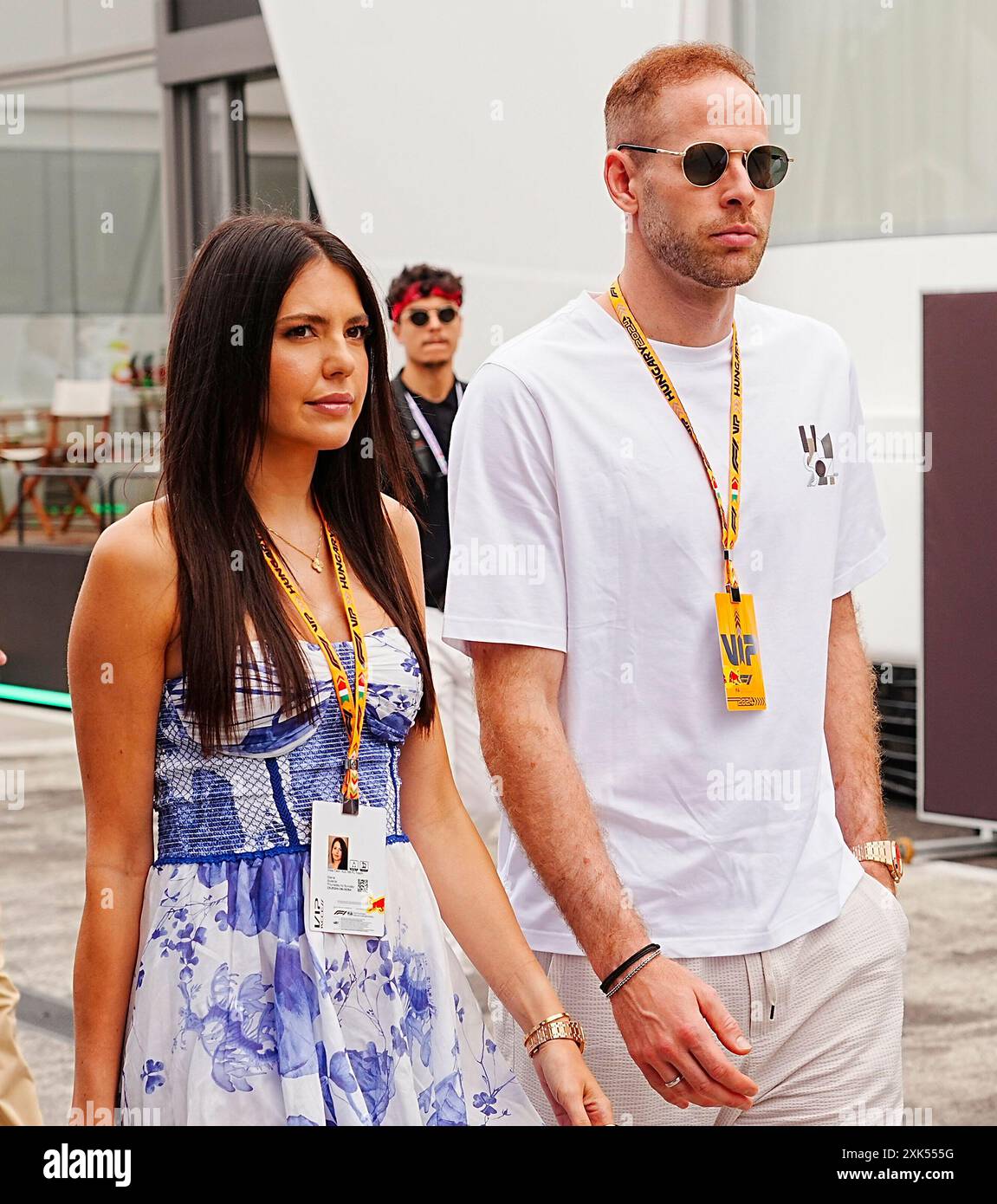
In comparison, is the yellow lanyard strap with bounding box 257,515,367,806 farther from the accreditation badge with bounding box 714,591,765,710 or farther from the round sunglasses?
the round sunglasses

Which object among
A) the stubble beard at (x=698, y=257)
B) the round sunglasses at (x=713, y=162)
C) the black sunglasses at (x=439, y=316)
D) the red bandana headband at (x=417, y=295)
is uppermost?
the red bandana headband at (x=417, y=295)

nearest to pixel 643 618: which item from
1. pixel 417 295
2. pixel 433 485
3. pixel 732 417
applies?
pixel 732 417

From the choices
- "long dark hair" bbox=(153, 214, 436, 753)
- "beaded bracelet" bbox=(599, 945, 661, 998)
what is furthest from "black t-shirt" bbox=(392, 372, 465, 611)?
"beaded bracelet" bbox=(599, 945, 661, 998)

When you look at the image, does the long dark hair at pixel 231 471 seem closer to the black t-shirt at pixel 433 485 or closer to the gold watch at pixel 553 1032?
the gold watch at pixel 553 1032

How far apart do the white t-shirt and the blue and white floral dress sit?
33 cm

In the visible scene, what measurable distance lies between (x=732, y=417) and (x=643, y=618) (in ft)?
1.10

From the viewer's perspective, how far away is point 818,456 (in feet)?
8.52

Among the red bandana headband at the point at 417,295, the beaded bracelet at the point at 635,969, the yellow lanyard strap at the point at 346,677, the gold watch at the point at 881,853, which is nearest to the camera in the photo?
the yellow lanyard strap at the point at 346,677

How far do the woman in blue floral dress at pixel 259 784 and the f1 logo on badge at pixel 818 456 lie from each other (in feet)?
2.21

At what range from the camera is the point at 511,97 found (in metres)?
7.62

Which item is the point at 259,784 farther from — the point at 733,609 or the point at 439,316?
the point at 439,316

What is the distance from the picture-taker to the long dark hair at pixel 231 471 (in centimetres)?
208

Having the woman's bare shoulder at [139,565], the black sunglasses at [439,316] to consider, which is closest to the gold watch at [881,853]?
the woman's bare shoulder at [139,565]
